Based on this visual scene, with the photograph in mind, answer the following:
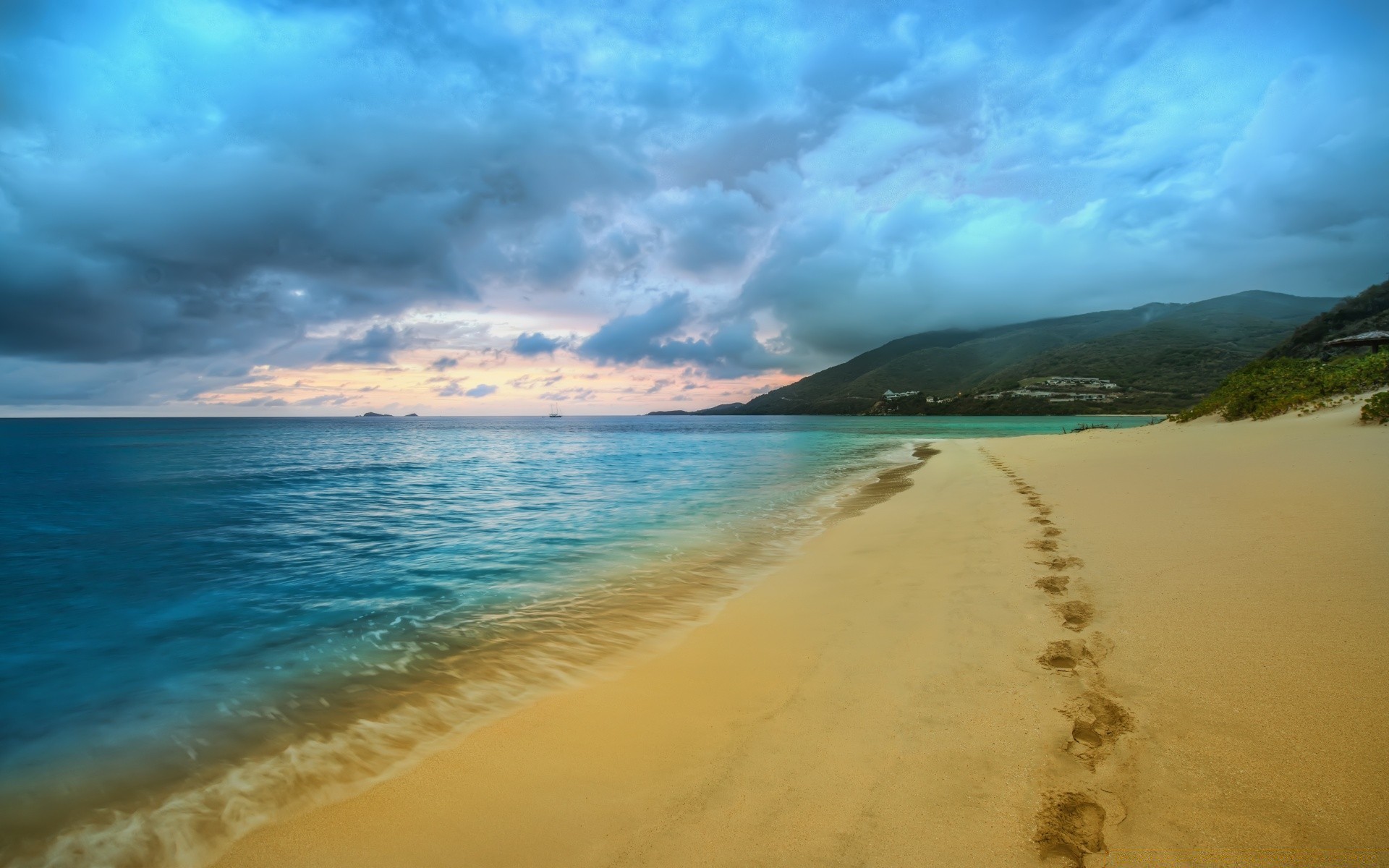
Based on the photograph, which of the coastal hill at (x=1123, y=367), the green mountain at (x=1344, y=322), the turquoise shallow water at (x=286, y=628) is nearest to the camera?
the turquoise shallow water at (x=286, y=628)

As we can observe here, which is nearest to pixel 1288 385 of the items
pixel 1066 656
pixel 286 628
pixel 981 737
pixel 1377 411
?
pixel 1377 411

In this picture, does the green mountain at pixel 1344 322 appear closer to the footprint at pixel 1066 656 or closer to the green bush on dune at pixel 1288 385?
the green bush on dune at pixel 1288 385

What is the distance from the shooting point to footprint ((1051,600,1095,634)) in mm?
4504

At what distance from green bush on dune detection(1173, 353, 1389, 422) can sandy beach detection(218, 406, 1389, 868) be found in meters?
18.2

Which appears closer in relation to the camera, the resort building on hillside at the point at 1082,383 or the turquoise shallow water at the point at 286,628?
the turquoise shallow water at the point at 286,628

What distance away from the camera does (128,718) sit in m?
4.56

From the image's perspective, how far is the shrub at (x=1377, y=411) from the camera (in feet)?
37.9

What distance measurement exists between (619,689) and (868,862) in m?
2.63

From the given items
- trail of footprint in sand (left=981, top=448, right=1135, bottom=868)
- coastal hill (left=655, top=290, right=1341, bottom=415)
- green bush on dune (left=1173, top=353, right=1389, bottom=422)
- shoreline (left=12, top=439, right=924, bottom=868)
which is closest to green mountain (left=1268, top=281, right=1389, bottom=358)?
green bush on dune (left=1173, top=353, right=1389, bottom=422)

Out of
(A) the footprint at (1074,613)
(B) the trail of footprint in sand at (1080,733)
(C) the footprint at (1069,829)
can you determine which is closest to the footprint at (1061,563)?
(B) the trail of footprint in sand at (1080,733)

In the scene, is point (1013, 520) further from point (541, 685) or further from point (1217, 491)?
point (541, 685)

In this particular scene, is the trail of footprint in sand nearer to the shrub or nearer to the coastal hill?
the shrub

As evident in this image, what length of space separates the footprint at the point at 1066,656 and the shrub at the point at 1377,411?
13.9 m

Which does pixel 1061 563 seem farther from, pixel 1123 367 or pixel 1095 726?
pixel 1123 367
